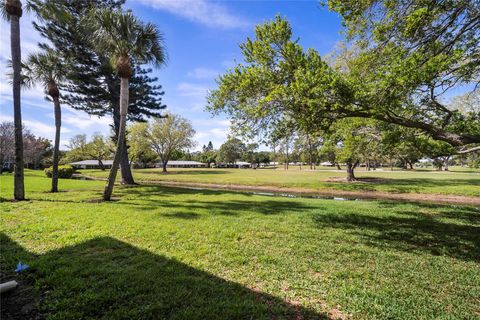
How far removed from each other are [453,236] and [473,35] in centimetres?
528

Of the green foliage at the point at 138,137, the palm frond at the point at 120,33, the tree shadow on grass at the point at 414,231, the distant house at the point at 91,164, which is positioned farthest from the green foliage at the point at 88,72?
the distant house at the point at 91,164

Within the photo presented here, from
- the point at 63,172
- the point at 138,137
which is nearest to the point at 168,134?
the point at 138,137

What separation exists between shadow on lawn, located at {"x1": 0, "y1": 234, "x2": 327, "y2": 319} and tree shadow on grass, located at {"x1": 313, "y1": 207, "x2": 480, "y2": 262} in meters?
4.09

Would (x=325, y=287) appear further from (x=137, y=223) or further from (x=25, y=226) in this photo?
(x=25, y=226)

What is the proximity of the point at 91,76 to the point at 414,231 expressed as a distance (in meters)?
20.1

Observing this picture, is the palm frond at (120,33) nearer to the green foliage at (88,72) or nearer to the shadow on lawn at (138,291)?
the green foliage at (88,72)

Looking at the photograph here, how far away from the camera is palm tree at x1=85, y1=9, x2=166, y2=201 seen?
10.2m

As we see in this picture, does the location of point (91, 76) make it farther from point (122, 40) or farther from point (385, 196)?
point (385, 196)

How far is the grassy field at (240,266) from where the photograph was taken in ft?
10.3

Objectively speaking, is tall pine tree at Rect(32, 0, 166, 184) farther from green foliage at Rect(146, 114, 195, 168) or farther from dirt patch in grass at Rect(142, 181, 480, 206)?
green foliage at Rect(146, 114, 195, 168)

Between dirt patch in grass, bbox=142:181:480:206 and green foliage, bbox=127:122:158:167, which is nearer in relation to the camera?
dirt patch in grass, bbox=142:181:480:206

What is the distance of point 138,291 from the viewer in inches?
134

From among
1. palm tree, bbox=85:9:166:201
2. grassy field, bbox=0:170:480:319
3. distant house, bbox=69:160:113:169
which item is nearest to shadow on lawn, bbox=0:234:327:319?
grassy field, bbox=0:170:480:319

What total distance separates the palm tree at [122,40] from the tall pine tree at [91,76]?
4.52m
